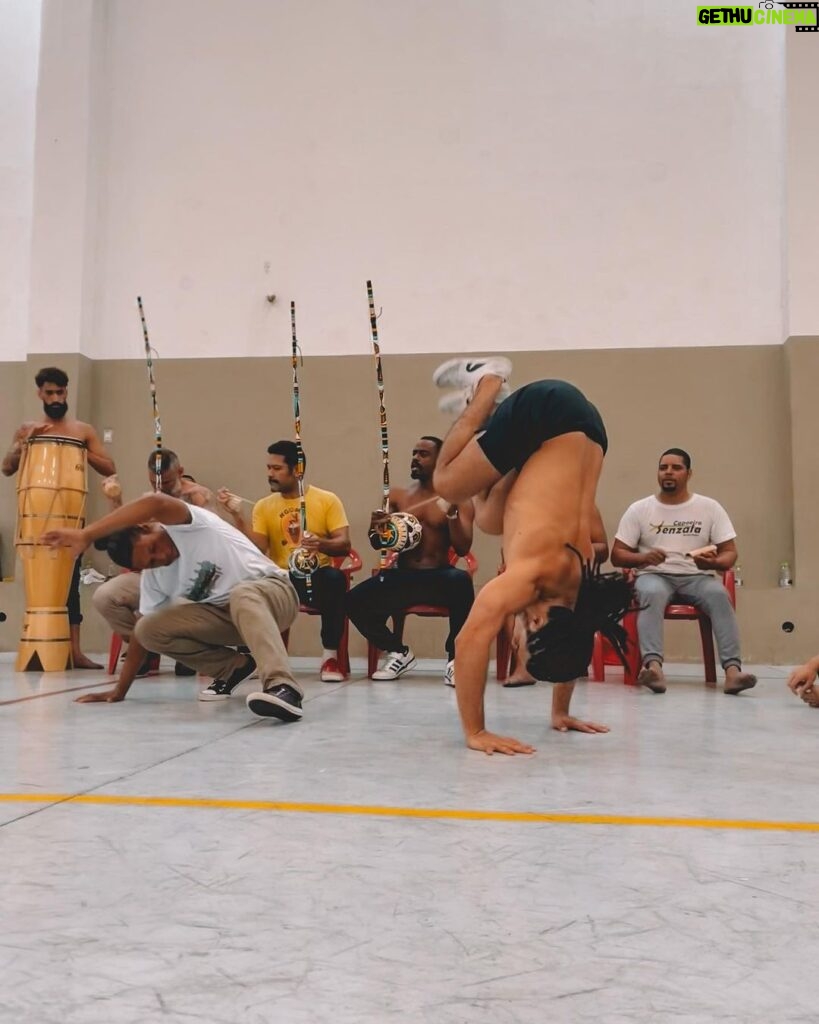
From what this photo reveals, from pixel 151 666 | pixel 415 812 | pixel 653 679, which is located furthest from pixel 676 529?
pixel 415 812

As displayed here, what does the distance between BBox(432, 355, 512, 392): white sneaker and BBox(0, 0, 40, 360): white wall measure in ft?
16.4

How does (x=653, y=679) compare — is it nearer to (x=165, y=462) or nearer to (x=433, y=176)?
(x=165, y=462)

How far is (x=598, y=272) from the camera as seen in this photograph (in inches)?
261

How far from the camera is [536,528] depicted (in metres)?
2.61

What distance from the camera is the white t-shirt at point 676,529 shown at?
481 cm

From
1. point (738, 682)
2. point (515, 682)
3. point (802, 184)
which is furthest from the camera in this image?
point (802, 184)

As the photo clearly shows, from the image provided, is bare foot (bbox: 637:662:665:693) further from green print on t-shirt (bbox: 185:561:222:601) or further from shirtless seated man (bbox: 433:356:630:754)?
green print on t-shirt (bbox: 185:561:222:601)

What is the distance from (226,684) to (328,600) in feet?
3.61

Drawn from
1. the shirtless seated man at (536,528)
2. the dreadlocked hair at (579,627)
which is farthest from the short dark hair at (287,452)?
the dreadlocked hair at (579,627)

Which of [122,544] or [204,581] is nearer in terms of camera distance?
[122,544]

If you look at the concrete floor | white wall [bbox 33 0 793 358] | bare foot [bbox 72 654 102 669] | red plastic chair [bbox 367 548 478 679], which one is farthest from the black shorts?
white wall [bbox 33 0 793 358]

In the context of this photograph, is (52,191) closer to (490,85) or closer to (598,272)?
(490,85)

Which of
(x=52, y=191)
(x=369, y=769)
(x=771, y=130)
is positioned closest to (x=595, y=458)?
(x=369, y=769)

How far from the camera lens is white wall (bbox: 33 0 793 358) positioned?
6.57 m
